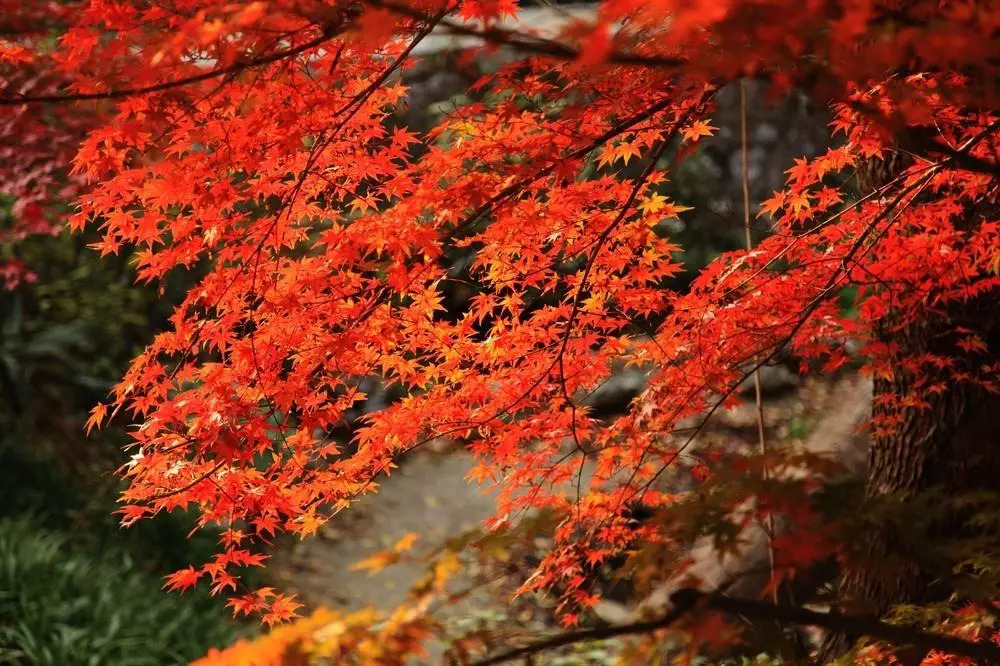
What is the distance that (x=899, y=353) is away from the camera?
4438 mm

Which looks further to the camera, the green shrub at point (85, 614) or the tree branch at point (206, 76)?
the green shrub at point (85, 614)

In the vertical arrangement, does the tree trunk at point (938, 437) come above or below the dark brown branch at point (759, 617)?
below

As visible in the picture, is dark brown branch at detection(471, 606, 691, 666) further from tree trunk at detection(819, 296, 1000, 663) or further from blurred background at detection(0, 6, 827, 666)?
blurred background at detection(0, 6, 827, 666)

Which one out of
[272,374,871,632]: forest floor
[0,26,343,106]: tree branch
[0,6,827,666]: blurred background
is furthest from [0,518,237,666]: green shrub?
[0,26,343,106]: tree branch

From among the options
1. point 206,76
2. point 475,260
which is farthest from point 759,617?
point 475,260

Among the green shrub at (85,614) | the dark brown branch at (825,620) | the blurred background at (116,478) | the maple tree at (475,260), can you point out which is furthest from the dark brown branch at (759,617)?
the green shrub at (85,614)

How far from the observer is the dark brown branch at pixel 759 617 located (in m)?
1.78

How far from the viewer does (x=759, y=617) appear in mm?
1820

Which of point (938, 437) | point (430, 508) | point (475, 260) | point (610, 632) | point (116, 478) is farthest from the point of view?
point (430, 508)

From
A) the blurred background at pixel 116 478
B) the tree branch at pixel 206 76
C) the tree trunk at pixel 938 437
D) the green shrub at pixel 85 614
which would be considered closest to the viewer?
the tree branch at pixel 206 76

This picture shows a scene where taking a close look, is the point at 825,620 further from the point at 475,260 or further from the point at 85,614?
the point at 85,614

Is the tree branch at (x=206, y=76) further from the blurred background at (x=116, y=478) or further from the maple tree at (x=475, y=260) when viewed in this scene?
the blurred background at (x=116, y=478)

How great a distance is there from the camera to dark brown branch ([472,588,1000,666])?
1.78 m

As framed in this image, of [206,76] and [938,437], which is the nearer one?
[206,76]
